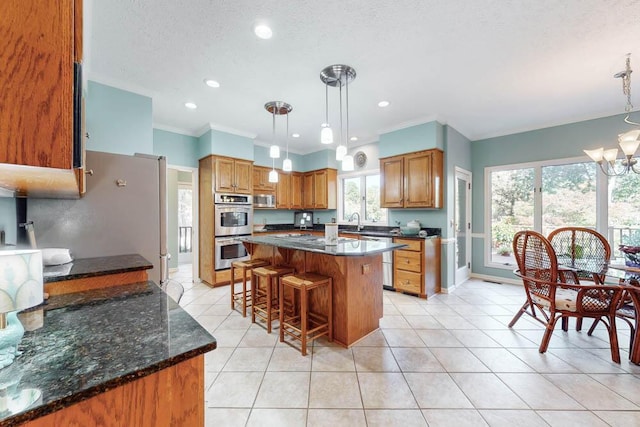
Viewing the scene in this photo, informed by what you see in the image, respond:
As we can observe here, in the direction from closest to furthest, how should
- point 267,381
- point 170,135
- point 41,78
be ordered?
point 41,78 < point 267,381 < point 170,135

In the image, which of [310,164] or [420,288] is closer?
[420,288]

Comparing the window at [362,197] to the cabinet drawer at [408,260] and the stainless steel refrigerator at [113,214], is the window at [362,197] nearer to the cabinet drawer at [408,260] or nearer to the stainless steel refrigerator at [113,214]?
the cabinet drawer at [408,260]

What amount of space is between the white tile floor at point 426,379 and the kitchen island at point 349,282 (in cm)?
16

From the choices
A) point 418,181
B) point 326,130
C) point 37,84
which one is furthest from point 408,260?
point 37,84

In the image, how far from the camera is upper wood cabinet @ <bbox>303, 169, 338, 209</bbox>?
5555mm

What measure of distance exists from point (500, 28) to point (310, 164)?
439 centimetres

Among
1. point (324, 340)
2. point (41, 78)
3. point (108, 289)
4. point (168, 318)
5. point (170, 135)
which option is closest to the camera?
point (41, 78)

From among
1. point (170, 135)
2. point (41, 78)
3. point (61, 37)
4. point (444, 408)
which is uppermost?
point (170, 135)

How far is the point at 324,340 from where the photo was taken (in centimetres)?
247

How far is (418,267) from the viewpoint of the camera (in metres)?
3.71

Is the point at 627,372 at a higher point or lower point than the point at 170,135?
lower

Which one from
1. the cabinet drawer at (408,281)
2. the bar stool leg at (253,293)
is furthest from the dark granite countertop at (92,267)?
the cabinet drawer at (408,281)

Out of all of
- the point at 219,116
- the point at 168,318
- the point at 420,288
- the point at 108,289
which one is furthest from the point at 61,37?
the point at 420,288

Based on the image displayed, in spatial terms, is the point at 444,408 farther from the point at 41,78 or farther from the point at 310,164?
the point at 310,164
